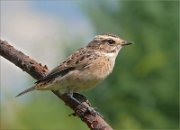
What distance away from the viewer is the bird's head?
6.14 m

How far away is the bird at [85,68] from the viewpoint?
574 centimetres

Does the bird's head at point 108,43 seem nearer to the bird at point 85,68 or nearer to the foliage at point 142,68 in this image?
the bird at point 85,68

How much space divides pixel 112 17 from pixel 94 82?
10240 mm

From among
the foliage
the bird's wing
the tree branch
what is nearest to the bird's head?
the bird's wing

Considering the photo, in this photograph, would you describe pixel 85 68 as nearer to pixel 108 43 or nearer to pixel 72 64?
pixel 72 64

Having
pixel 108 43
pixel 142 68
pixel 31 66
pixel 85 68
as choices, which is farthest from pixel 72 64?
pixel 142 68

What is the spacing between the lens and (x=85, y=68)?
5.99 meters

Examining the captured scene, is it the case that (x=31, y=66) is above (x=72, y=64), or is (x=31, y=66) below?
below

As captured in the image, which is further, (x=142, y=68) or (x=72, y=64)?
(x=142, y=68)

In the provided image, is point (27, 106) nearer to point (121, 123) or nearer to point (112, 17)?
point (121, 123)

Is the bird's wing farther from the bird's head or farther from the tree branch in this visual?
the tree branch

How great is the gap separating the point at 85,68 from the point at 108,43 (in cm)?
36

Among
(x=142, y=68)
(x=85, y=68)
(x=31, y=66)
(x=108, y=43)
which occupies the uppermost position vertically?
→ (x=142, y=68)

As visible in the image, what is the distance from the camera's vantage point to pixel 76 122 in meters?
11.8
